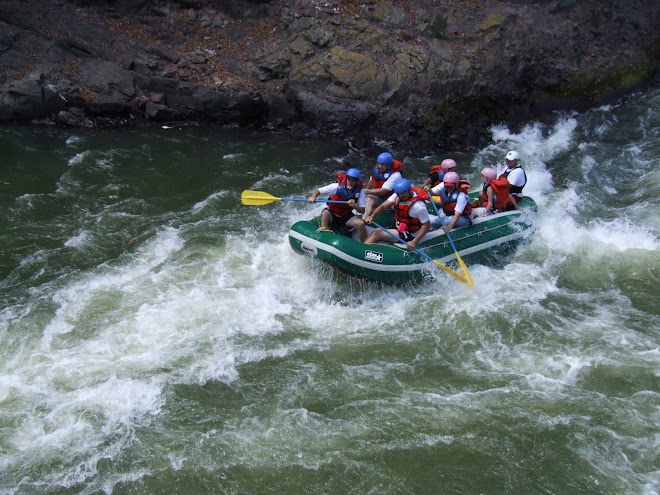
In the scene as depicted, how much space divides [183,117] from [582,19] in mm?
9547

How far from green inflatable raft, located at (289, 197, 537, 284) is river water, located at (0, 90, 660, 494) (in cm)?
22

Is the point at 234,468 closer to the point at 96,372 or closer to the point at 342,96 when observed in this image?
the point at 96,372

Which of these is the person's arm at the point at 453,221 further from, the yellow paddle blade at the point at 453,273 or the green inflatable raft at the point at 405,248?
the yellow paddle blade at the point at 453,273

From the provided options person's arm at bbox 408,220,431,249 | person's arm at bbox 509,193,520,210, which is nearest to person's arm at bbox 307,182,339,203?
person's arm at bbox 408,220,431,249

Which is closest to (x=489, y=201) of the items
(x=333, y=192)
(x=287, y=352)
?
(x=333, y=192)

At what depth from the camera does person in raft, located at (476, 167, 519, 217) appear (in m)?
8.44

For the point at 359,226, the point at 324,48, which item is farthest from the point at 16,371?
the point at 324,48

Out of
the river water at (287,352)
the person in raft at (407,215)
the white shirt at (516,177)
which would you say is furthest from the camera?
the white shirt at (516,177)

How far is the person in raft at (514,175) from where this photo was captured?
28.1 feet

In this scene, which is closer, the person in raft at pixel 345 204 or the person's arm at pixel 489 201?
the person in raft at pixel 345 204

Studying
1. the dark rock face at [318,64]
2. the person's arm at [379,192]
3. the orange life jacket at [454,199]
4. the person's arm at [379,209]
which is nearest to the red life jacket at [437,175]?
the orange life jacket at [454,199]

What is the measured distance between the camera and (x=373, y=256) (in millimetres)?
7273

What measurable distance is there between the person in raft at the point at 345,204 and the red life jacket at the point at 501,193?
1949mm

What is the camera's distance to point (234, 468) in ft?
16.9
